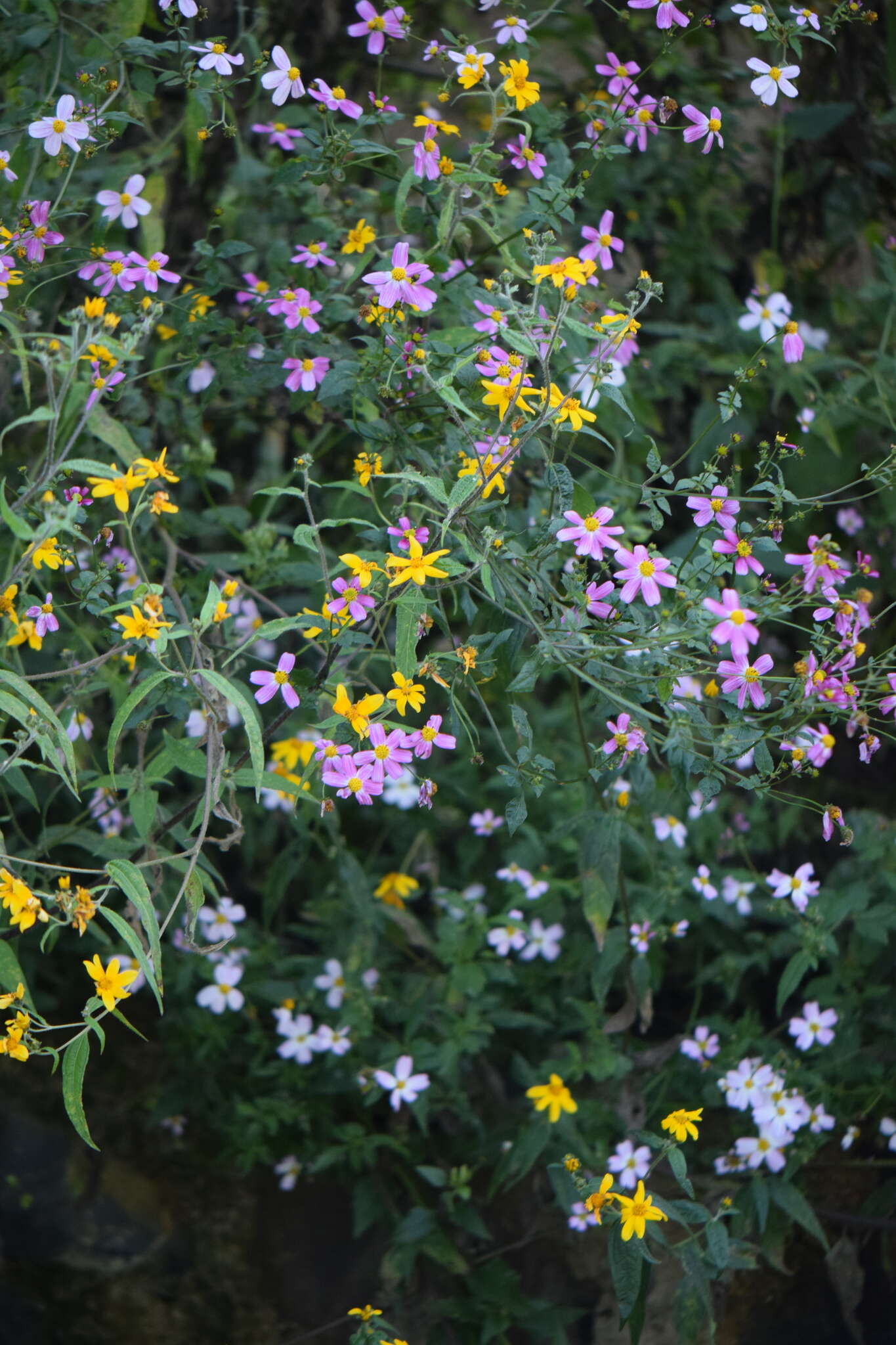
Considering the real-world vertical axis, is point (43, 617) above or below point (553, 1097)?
above

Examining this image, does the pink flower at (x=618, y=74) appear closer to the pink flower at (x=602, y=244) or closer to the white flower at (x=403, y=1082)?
the pink flower at (x=602, y=244)

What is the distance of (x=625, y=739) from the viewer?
130 cm

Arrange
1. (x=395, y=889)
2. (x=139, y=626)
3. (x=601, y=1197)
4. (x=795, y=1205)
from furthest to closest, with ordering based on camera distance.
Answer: (x=395, y=889) → (x=795, y=1205) → (x=601, y=1197) → (x=139, y=626)

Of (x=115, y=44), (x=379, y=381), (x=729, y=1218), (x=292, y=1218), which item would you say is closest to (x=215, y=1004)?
(x=292, y=1218)

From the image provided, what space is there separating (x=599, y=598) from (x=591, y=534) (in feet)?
0.25

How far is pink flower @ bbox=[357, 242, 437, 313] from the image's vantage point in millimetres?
1341

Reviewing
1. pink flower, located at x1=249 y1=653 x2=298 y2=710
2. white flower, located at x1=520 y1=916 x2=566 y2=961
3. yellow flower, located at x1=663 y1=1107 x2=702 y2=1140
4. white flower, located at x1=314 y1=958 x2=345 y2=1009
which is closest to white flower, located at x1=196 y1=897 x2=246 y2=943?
white flower, located at x1=314 y1=958 x2=345 y2=1009

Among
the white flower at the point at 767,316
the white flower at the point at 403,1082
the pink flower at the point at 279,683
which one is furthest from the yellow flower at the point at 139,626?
the white flower at the point at 767,316

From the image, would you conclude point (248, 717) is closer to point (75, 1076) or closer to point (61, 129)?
point (75, 1076)

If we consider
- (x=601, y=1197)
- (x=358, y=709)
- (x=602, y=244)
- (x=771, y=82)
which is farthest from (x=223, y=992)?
(x=771, y=82)

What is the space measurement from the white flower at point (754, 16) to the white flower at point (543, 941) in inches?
52.1

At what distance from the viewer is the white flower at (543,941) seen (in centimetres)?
193

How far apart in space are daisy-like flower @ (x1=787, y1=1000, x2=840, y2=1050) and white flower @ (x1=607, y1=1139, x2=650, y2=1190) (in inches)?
11.4

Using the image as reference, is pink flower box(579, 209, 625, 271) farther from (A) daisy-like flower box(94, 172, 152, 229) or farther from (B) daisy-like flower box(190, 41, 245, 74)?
(A) daisy-like flower box(94, 172, 152, 229)
